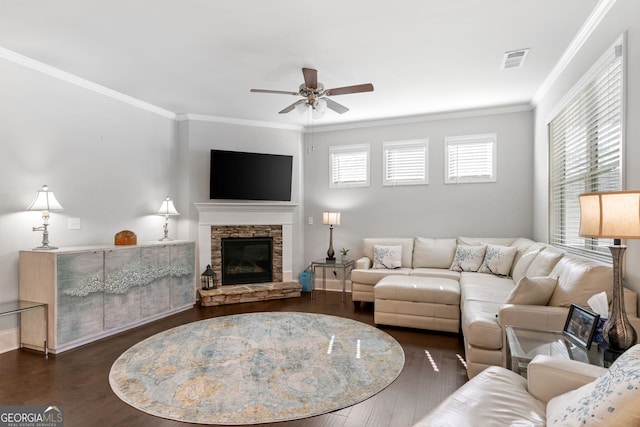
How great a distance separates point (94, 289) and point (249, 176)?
101 inches

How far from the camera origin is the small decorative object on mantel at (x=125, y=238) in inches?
157

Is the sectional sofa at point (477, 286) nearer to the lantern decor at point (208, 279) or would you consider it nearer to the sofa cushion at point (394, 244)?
the sofa cushion at point (394, 244)

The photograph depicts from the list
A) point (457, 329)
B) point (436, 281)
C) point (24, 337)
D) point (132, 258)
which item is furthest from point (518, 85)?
point (24, 337)

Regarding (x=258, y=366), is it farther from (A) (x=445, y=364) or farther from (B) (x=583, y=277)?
(B) (x=583, y=277)

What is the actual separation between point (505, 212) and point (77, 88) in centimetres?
569

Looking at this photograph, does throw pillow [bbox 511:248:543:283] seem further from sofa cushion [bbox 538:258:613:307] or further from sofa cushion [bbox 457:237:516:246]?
sofa cushion [bbox 538:258:613:307]

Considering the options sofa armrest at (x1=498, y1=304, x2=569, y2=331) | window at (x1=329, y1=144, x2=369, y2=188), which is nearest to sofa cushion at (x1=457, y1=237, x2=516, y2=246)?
window at (x1=329, y1=144, x2=369, y2=188)

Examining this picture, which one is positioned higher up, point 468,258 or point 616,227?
point 616,227

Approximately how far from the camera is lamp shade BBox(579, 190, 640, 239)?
1534 mm

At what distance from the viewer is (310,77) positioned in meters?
3.24

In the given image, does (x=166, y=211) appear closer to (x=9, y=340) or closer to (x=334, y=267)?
(x=9, y=340)

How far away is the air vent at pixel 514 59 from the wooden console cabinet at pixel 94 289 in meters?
4.36

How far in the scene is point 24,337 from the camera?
3201 mm

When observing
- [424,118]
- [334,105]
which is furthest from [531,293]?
[424,118]
